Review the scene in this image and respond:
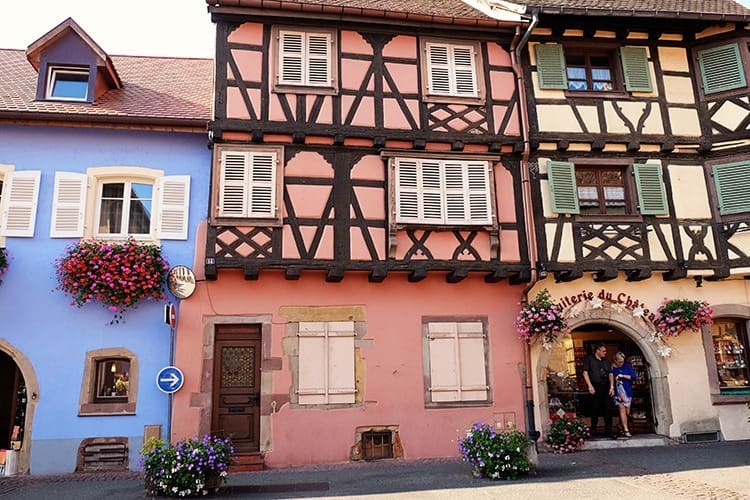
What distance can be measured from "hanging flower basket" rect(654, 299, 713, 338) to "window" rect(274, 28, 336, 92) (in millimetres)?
7451

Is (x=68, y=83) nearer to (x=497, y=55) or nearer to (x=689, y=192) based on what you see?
(x=497, y=55)

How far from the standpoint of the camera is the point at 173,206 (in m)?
10.8

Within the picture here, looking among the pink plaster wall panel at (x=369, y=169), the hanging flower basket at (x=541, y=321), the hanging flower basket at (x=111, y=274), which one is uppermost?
the pink plaster wall panel at (x=369, y=169)

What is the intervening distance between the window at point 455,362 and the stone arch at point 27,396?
6.50m

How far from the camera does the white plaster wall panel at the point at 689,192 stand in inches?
465

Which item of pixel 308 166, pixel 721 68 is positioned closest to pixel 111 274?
pixel 308 166

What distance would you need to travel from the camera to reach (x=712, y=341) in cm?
1166


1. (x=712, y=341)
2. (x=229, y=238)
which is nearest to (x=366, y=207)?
→ (x=229, y=238)

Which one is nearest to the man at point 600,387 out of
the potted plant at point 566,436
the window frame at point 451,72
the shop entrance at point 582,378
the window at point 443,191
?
the shop entrance at point 582,378

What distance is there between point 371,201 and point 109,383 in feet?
18.0

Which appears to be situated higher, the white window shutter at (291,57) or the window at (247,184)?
the white window shutter at (291,57)

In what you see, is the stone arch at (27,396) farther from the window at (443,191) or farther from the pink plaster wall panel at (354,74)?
the pink plaster wall panel at (354,74)

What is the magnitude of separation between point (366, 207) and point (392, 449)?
4254mm

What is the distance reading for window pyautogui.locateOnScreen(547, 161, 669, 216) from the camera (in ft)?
37.8
